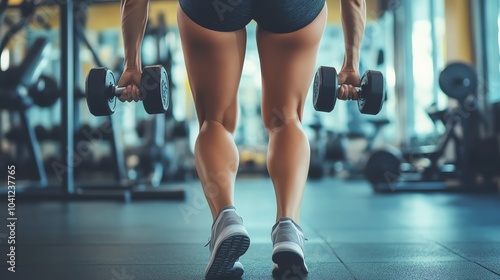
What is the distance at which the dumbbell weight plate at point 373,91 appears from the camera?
113 cm

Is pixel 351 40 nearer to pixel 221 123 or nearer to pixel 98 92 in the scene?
pixel 221 123

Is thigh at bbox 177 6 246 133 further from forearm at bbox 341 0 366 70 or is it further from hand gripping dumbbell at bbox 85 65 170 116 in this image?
forearm at bbox 341 0 366 70

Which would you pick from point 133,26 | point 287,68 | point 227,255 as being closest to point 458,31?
→ point 287,68

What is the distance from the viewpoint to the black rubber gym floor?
114cm

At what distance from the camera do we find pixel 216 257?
0.99 meters

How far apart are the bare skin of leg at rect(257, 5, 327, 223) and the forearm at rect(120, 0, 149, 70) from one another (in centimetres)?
25

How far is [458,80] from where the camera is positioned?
3412 millimetres

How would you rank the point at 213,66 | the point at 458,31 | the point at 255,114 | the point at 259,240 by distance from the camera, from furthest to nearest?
the point at 255,114 → the point at 458,31 → the point at 259,240 → the point at 213,66

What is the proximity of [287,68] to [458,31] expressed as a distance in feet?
13.1

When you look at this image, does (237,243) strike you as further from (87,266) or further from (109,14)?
(109,14)

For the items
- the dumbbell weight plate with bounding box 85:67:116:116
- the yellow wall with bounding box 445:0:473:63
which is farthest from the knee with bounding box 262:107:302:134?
the yellow wall with bounding box 445:0:473:63

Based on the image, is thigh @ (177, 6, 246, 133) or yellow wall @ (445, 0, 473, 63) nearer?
thigh @ (177, 6, 246, 133)

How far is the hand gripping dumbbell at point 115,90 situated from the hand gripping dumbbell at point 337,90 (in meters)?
0.32

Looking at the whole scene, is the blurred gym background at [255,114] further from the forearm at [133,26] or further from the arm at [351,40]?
the forearm at [133,26]
